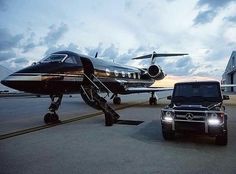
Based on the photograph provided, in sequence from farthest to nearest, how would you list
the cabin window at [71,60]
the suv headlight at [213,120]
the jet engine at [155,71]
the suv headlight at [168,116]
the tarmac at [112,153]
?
the jet engine at [155,71] → the cabin window at [71,60] → the suv headlight at [168,116] → the suv headlight at [213,120] → the tarmac at [112,153]

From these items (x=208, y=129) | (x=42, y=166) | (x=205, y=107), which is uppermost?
(x=205, y=107)

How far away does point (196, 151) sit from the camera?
6.03m

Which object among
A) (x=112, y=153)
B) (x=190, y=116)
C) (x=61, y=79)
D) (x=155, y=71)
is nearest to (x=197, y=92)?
(x=190, y=116)

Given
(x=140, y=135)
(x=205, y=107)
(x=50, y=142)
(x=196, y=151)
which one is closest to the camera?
(x=196, y=151)

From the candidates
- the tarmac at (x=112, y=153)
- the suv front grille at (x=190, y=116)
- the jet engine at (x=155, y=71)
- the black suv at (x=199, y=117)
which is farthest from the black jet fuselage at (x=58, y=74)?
the jet engine at (x=155, y=71)

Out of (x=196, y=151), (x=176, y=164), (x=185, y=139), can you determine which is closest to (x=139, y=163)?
(x=176, y=164)

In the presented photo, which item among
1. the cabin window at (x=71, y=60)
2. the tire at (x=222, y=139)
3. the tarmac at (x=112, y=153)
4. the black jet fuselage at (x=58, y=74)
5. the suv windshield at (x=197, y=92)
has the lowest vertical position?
the tarmac at (x=112, y=153)

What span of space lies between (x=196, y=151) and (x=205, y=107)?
4.12ft

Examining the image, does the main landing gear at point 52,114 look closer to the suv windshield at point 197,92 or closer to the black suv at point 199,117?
the suv windshield at point 197,92

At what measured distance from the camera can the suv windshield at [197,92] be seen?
→ 773 centimetres

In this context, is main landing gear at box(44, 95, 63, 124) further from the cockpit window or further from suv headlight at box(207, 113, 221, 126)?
suv headlight at box(207, 113, 221, 126)

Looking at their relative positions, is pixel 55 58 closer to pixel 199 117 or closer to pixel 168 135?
pixel 168 135

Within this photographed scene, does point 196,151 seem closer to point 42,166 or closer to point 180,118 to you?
point 180,118

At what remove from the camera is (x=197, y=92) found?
804 cm
